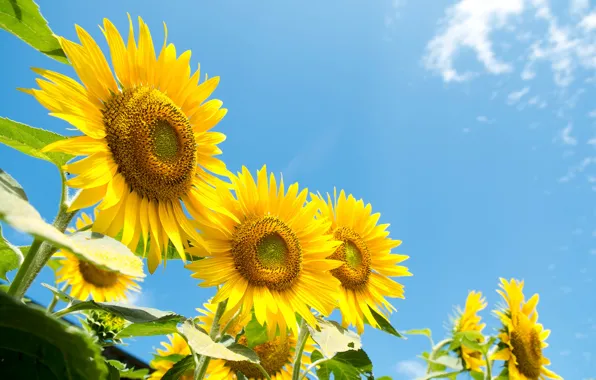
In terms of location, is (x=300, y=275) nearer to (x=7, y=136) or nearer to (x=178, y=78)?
(x=178, y=78)

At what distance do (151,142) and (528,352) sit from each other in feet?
13.0

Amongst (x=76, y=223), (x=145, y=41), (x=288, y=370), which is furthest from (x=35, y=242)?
(x=76, y=223)

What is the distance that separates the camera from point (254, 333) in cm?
289

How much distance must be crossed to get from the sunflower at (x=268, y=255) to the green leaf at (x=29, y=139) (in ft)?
2.64

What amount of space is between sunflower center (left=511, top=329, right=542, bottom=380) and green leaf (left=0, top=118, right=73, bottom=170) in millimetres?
4198

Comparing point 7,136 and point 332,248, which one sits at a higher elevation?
point 332,248

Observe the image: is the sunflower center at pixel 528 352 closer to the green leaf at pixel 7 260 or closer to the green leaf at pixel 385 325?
the green leaf at pixel 385 325

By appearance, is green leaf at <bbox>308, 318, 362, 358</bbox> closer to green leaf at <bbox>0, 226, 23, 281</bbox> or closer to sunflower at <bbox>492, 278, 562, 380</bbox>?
green leaf at <bbox>0, 226, 23, 281</bbox>

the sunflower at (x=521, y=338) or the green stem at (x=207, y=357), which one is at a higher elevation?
the sunflower at (x=521, y=338)

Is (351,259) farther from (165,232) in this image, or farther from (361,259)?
(165,232)

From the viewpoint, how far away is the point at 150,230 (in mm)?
2113

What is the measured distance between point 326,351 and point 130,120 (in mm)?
1367

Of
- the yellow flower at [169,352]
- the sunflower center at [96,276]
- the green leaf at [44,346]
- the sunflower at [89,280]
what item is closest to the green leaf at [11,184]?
the green leaf at [44,346]

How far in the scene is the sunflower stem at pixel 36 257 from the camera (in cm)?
158
